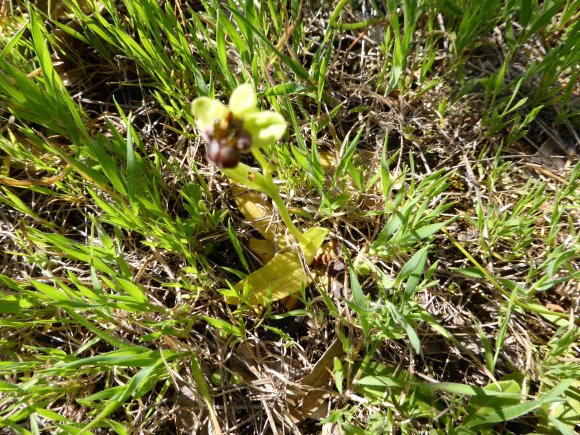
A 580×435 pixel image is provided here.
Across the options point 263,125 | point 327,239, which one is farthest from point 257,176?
point 327,239

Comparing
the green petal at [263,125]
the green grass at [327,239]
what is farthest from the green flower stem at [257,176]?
the green grass at [327,239]

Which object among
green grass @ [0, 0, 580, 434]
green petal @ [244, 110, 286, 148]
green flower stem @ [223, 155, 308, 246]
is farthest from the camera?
green grass @ [0, 0, 580, 434]

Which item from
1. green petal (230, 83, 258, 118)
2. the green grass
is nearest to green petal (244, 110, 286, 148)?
green petal (230, 83, 258, 118)

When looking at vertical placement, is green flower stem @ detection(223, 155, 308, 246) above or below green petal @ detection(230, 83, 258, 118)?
below

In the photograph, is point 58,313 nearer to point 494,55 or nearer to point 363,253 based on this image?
point 363,253

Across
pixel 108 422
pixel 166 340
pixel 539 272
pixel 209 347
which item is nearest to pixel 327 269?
pixel 209 347

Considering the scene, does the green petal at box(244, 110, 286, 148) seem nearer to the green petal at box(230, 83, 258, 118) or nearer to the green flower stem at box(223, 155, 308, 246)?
the green petal at box(230, 83, 258, 118)
